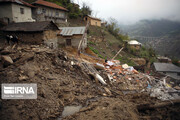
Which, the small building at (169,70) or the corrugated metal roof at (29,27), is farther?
the small building at (169,70)

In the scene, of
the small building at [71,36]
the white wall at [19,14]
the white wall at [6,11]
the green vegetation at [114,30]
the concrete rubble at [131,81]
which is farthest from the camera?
the green vegetation at [114,30]

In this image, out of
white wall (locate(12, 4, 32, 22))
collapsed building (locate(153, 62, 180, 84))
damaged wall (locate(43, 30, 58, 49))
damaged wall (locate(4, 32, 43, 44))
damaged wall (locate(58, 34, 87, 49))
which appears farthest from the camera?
collapsed building (locate(153, 62, 180, 84))

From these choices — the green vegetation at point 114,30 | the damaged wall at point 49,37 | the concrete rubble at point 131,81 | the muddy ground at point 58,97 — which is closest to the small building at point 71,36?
the damaged wall at point 49,37

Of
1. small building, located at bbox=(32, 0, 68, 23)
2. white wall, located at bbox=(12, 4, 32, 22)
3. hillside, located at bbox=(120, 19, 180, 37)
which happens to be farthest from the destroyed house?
hillside, located at bbox=(120, 19, 180, 37)

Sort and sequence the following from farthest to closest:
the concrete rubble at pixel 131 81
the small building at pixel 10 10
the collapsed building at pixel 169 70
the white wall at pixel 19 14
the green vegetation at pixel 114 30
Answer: the green vegetation at pixel 114 30 < the collapsed building at pixel 169 70 < the white wall at pixel 19 14 < the small building at pixel 10 10 < the concrete rubble at pixel 131 81

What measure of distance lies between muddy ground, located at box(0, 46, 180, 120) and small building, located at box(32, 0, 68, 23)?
689 inches

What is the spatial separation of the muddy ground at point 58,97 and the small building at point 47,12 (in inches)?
689

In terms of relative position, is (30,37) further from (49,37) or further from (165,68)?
(165,68)

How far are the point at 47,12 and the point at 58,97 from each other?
902 inches

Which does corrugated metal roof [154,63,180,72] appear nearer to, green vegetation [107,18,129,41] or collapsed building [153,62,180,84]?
collapsed building [153,62,180,84]

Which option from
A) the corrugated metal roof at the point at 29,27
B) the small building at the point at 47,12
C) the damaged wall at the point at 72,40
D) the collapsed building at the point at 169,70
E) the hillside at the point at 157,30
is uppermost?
the hillside at the point at 157,30

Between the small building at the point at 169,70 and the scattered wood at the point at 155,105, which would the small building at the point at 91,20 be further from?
the scattered wood at the point at 155,105

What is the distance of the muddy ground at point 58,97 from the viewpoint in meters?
5.54

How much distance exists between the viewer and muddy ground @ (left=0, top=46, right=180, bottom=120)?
218 inches
